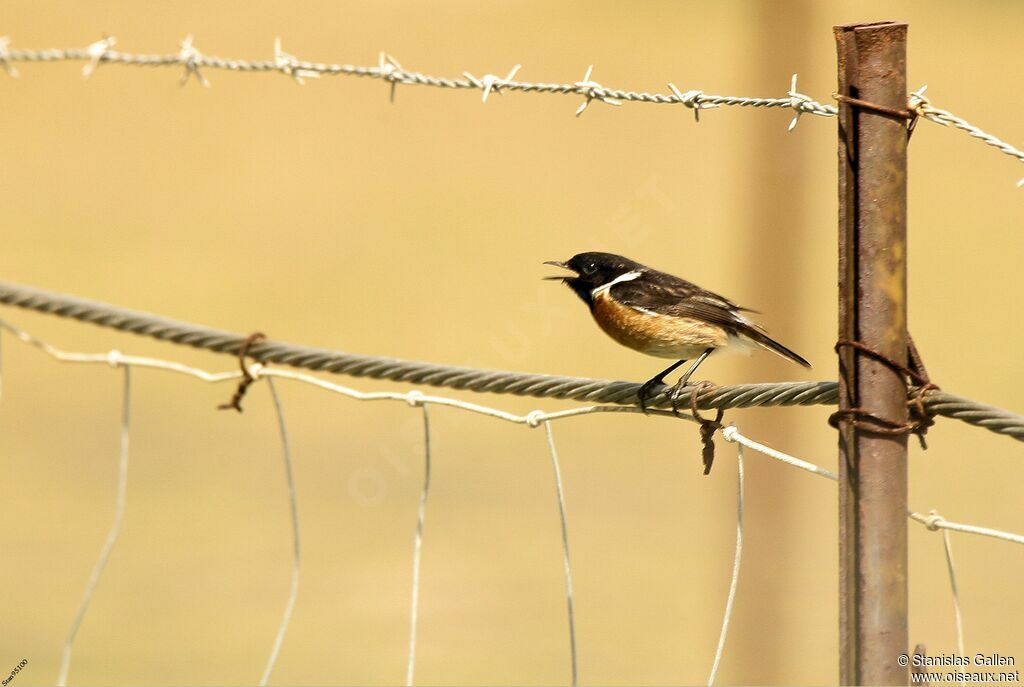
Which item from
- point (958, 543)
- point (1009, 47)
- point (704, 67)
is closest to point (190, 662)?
point (958, 543)

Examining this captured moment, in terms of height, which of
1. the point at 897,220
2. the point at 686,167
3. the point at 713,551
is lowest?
the point at 897,220

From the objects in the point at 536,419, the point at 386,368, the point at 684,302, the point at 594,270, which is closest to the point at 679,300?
the point at 684,302

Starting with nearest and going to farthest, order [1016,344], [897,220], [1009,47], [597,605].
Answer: [897,220] < [597,605] < [1016,344] < [1009,47]

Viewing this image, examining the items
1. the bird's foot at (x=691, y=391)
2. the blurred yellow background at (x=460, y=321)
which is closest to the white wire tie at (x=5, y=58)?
the bird's foot at (x=691, y=391)

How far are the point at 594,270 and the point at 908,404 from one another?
2123mm

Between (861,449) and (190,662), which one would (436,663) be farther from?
(861,449)

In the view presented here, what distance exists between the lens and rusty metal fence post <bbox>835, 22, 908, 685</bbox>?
2918 mm

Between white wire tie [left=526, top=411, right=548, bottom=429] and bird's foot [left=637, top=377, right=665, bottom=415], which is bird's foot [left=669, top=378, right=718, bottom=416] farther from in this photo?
white wire tie [left=526, top=411, right=548, bottom=429]

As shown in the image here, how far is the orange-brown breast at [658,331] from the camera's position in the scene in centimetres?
466

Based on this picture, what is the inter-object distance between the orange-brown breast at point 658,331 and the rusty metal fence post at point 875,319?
5.51 feet

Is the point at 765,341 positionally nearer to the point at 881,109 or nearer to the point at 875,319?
the point at 875,319

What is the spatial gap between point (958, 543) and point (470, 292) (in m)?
5.58

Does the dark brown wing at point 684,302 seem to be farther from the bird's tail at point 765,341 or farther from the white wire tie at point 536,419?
the white wire tie at point 536,419

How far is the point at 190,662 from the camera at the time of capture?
9719 mm
